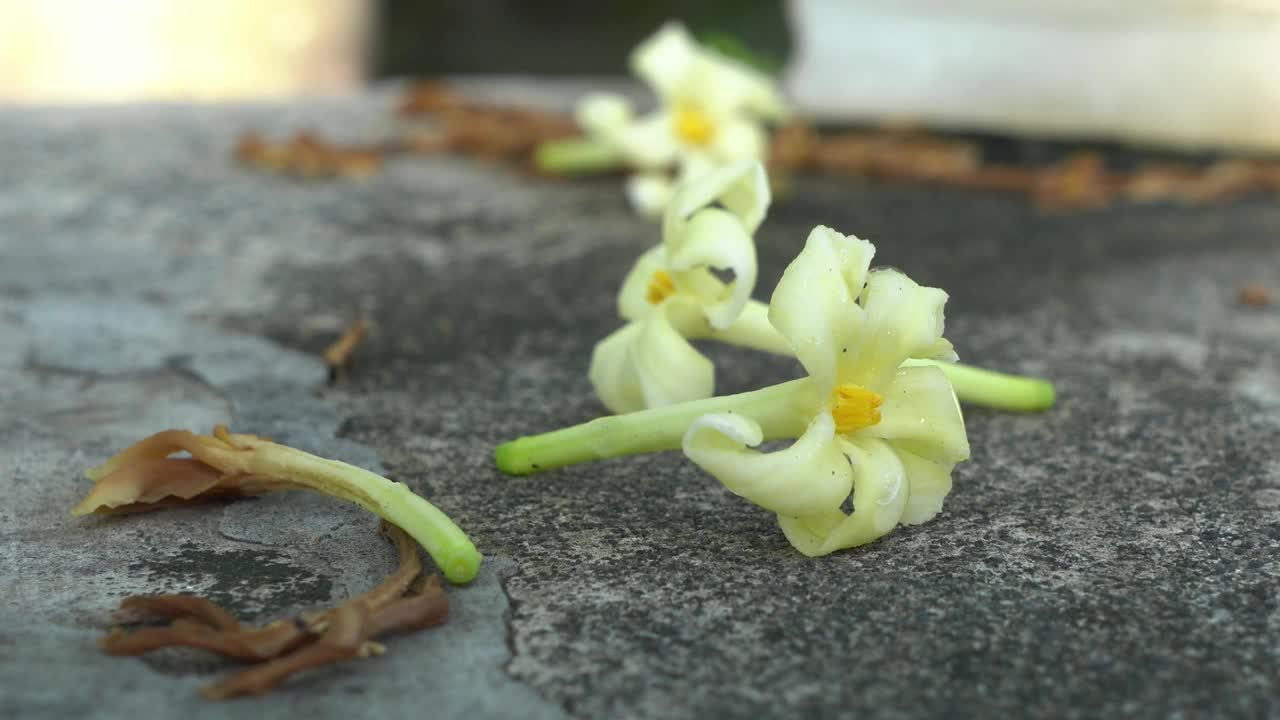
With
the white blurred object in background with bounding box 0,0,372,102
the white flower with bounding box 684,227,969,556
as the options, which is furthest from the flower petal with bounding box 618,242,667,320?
the white blurred object in background with bounding box 0,0,372,102

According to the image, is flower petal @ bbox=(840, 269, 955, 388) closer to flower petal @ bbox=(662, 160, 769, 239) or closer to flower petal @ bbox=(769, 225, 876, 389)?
flower petal @ bbox=(769, 225, 876, 389)

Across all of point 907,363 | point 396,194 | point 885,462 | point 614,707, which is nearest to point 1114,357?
point 907,363

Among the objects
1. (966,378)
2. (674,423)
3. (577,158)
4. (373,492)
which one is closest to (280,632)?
(373,492)

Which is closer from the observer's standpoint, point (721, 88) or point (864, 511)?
point (864, 511)

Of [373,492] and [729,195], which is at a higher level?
[729,195]

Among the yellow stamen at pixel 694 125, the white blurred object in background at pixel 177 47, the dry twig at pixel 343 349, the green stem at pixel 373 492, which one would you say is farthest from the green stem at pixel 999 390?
the white blurred object in background at pixel 177 47

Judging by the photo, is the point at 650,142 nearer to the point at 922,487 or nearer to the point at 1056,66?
the point at 1056,66
